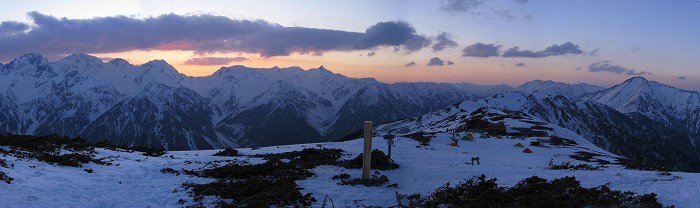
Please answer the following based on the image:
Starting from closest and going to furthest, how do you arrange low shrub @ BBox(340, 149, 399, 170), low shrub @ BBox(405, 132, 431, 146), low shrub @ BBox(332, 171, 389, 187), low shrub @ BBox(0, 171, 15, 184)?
low shrub @ BBox(0, 171, 15, 184) < low shrub @ BBox(332, 171, 389, 187) < low shrub @ BBox(340, 149, 399, 170) < low shrub @ BBox(405, 132, 431, 146)

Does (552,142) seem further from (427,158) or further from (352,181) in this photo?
(352,181)

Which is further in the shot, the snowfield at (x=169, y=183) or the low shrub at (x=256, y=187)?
the low shrub at (x=256, y=187)

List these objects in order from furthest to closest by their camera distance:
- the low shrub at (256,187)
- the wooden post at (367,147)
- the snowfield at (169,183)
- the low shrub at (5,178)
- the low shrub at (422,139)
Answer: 1. the low shrub at (422,139)
2. the wooden post at (367,147)
3. the low shrub at (256,187)
4. the low shrub at (5,178)
5. the snowfield at (169,183)

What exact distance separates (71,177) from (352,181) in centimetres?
1206

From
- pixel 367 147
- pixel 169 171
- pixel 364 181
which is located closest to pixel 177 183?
pixel 169 171

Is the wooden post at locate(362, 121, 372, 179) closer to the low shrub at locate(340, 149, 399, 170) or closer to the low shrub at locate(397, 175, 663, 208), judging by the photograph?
the low shrub at locate(397, 175, 663, 208)

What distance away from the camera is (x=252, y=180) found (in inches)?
809

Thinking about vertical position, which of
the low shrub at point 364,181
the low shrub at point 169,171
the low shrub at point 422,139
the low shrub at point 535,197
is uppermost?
the low shrub at point 535,197

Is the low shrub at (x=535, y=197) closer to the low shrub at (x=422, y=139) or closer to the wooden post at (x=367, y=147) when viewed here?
the wooden post at (x=367, y=147)

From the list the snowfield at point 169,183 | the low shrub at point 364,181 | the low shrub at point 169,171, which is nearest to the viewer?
the snowfield at point 169,183

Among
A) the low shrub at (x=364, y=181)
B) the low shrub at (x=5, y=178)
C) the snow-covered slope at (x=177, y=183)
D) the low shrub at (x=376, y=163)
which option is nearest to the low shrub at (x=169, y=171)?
the snow-covered slope at (x=177, y=183)

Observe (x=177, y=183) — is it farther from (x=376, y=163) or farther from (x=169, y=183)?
(x=376, y=163)

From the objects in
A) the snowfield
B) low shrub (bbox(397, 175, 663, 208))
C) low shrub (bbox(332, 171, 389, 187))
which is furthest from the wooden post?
low shrub (bbox(397, 175, 663, 208))

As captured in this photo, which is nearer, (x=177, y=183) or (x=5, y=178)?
(x=5, y=178)
